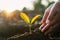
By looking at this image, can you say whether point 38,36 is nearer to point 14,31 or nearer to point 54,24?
point 54,24

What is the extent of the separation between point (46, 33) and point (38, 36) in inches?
1.6

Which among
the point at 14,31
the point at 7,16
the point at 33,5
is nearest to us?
the point at 14,31

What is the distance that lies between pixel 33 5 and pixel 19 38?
13.5 ft

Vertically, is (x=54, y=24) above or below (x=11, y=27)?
above

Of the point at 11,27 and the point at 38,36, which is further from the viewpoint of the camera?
the point at 11,27

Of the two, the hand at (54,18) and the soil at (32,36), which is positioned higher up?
the hand at (54,18)

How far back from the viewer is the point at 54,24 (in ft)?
2.36

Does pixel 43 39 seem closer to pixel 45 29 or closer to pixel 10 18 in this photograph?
pixel 45 29

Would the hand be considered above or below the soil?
above

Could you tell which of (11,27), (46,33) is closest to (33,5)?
(11,27)

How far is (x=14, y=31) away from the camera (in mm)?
2010

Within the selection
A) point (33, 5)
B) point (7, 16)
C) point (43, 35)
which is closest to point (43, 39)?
point (43, 35)

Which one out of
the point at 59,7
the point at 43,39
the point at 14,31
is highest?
the point at 59,7

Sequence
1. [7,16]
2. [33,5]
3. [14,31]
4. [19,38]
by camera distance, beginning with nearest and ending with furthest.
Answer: [19,38] < [14,31] < [7,16] < [33,5]
